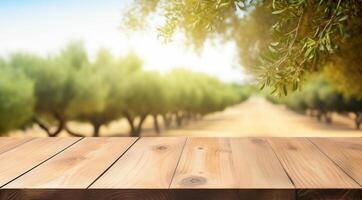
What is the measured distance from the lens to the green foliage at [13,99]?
26656mm

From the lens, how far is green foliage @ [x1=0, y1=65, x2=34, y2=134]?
26656 mm

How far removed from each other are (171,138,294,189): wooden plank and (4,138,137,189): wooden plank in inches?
14.0

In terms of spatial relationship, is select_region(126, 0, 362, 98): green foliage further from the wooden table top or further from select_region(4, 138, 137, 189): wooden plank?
select_region(4, 138, 137, 189): wooden plank

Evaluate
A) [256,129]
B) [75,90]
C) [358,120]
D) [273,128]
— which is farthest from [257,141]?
[358,120]

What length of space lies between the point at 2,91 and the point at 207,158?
1048 inches

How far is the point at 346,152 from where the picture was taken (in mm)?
2510

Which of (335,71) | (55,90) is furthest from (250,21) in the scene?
(55,90)

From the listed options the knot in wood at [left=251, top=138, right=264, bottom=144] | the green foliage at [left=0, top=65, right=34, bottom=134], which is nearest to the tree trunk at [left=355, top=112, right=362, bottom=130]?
the green foliage at [left=0, top=65, right=34, bottom=134]

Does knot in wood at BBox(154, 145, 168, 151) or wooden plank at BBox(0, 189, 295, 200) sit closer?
wooden plank at BBox(0, 189, 295, 200)

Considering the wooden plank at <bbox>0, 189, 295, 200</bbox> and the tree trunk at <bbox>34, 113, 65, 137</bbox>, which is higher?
the wooden plank at <bbox>0, 189, 295, 200</bbox>

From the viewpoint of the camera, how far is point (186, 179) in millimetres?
1866

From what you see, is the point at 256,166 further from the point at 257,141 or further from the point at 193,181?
the point at 257,141

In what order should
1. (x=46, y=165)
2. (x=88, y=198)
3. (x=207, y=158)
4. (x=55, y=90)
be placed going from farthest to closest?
1. (x=55, y=90)
2. (x=207, y=158)
3. (x=46, y=165)
4. (x=88, y=198)

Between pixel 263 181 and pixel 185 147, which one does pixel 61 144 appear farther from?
pixel 263 181
